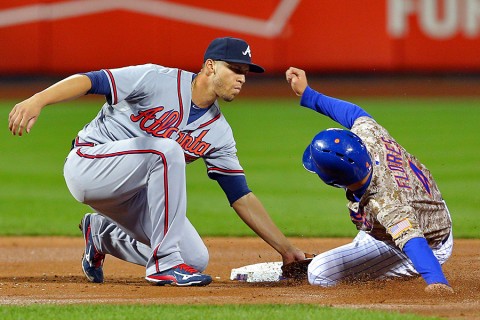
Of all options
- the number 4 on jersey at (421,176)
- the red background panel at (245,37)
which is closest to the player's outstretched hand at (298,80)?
the number 4 on jersey at (421,176)

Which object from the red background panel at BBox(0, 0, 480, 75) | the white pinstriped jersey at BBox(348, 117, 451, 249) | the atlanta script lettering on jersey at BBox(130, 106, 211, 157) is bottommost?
the white pinstriped jersey at BBox(348, 117, 451, 249)

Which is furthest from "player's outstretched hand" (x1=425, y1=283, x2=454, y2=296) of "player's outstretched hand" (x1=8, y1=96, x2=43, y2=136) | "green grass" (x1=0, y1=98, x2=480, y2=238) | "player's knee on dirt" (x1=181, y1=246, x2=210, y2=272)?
"green grass" (x1=0, y1=98, x2=480, y2=238)

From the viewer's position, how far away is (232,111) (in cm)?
1623

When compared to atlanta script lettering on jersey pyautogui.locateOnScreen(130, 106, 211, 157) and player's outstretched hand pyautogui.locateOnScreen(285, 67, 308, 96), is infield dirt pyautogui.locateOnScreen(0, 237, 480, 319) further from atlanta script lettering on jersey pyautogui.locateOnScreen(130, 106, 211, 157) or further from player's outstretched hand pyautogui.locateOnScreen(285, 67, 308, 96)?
player's outstretched hand pyautogui.locateOnScreen(285, 67, 308, 96)

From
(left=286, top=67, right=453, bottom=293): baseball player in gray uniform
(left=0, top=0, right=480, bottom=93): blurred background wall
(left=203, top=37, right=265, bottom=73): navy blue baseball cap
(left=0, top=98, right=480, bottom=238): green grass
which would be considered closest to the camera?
(left=286, top=67, right=453, bottom=293): baseball player in gray uniform

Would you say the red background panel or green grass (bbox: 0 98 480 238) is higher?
the red background panel

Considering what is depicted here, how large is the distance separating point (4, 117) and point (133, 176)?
11.2 meters

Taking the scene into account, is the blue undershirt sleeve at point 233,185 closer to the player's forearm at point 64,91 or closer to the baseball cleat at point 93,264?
the baseball cleat at point 93,264

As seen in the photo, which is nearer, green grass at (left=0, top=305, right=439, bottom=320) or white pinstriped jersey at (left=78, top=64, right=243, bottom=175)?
green grass at (left=0, top=305, right=439, bottom=320)

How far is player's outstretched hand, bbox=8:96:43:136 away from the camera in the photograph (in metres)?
4.81

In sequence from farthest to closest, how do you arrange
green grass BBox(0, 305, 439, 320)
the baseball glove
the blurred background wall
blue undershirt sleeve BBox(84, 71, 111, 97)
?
the blurred background wall, the baseball glove, blue undershirt sleeve BBox(84, 71, 111, 97), green grass BBox(0, 305, 439, 320)

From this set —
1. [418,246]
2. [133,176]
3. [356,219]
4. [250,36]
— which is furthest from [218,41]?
[250,36]

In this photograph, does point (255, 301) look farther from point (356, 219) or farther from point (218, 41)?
point (218, 41)

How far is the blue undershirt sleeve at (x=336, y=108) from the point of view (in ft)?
18.2
